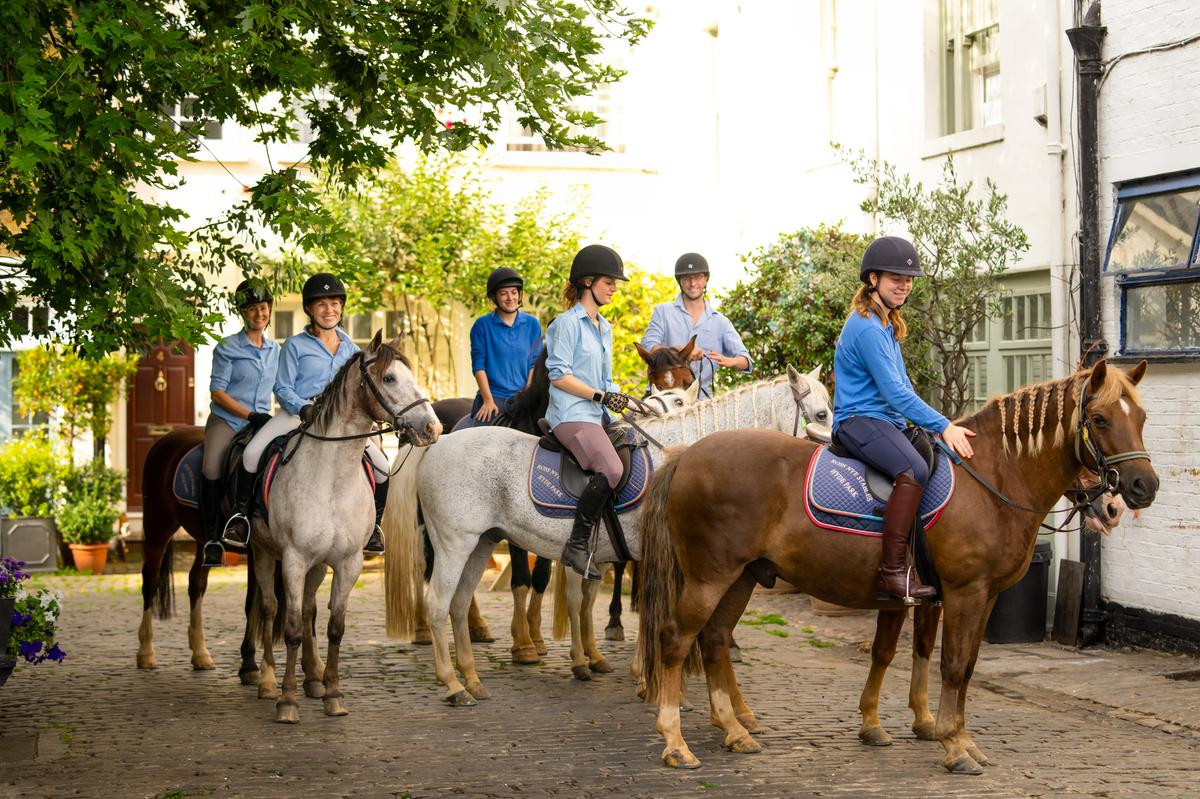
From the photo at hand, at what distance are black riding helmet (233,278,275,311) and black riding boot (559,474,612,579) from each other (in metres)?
2.50

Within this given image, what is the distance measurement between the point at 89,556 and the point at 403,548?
29.9 ft

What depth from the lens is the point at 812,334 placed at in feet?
42.5

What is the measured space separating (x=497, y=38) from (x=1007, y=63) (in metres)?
5.65

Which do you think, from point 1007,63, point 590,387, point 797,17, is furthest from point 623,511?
point 797,17

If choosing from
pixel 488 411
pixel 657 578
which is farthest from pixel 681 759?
pixel 488 411

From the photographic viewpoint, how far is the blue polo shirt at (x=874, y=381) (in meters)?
7.10

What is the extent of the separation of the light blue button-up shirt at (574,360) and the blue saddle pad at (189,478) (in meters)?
2.83

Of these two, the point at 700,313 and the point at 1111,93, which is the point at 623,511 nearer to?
the point at 700,313

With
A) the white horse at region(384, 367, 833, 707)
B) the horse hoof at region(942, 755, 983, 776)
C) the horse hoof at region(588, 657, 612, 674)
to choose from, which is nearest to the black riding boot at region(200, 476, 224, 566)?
the white horse at region(384, 367, 833, 707)

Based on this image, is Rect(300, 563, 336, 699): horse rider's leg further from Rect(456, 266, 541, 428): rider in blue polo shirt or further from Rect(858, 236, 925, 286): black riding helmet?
Rect(858, 236, 925, 286): black riding helmet

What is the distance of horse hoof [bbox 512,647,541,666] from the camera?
1038cm

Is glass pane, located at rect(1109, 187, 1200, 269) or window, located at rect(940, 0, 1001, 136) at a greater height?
window, located at rect(940, 0, 1001, 136)

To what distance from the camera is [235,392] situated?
394 inches

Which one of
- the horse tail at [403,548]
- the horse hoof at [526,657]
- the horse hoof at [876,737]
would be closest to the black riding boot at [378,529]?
the horse tail at [403,548]
